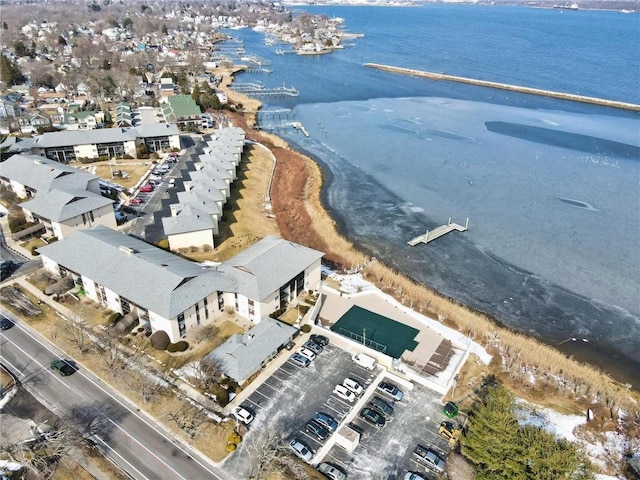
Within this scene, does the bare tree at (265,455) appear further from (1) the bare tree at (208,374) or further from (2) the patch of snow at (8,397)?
(2) the patch of snow at (8,397)

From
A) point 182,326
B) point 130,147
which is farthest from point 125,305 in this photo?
point 130,147

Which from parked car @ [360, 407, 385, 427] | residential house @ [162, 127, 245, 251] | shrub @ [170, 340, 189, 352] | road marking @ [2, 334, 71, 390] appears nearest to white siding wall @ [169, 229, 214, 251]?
residential house @ [162, 127, 245, 251]

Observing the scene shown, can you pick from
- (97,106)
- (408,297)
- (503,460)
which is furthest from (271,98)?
(503,460)

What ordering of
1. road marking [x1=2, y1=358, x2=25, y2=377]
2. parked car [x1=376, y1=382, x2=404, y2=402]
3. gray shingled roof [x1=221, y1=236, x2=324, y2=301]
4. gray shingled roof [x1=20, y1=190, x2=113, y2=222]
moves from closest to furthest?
1. parked car [x1=376, y1=382, x2=404, y2=402]
2. road marking [x1=2, y1=358, x2=25, y2=377]
3. gray shingled roof [x1=221, y1=236, x2=324, y2=301]
4. gray shingled roof [x1=20, y1=190, x2=113, y2=222]

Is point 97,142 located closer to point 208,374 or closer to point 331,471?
point 208,374

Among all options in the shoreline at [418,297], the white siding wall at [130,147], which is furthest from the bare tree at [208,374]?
the white siding wall at [130,147]

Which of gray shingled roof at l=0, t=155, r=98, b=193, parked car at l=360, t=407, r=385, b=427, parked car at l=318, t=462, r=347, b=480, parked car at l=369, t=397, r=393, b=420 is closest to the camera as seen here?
parked car at l=318, t=462, r=347, b=480

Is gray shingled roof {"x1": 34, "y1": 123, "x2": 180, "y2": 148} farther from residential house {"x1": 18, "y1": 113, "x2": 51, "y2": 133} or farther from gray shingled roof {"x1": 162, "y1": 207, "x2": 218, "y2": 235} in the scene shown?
gray shingled roof {"x1": 162, "y1": 207, "x2": 218, "y2": 235}

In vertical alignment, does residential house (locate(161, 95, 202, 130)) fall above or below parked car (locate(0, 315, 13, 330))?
above
